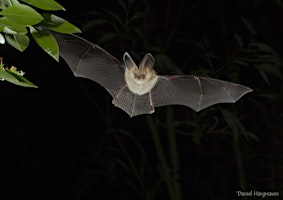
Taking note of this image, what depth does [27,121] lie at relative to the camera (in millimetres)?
1955

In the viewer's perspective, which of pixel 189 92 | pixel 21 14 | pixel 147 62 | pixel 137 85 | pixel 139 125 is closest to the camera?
pixel 21 14

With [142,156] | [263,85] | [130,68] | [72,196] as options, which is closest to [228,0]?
[263,85]

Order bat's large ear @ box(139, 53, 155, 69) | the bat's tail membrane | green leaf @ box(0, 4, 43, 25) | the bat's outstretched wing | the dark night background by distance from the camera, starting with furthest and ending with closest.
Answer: the dark night background → the bat's tail membrane → the bat's outstretched wing → bat's large ear @ box(139, 53, 155, 69) → green leaf @ box(0, 4, 43, 25)

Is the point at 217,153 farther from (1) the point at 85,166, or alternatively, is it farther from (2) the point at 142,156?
(1) the point at 85,166

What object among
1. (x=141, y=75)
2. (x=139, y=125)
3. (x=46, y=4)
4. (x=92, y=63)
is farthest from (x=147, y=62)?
(x=139, y=125)

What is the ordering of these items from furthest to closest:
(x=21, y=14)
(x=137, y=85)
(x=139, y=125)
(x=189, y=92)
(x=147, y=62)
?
1. (x=139, y=125)
2. (x=189, y=92)
3. (x=137, y=85)
4. (x=147, y=62)
5. (x=21, y=14)

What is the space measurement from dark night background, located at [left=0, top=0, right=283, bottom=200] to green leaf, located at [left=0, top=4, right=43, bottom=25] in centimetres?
124

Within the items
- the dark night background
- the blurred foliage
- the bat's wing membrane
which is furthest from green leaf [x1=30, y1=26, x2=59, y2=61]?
the dark night background

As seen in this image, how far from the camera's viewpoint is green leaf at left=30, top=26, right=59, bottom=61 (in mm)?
556

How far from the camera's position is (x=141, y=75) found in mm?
954

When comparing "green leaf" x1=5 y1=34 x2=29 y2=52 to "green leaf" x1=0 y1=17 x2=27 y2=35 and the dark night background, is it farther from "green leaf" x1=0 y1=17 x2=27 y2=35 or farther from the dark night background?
the dark night background

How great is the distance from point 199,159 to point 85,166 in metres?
0.53

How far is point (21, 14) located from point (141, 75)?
478 millimetres

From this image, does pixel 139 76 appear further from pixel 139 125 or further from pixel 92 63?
pixel 139 125
